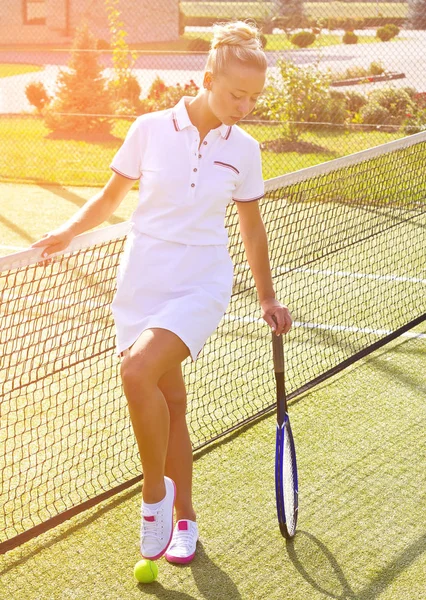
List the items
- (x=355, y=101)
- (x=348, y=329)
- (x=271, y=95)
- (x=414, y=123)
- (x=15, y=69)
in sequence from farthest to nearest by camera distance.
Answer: (x=15, y=69) < (x=355, y=101) < (x=271, y=95) < (x=414, y=123) < (x=348, y=329)

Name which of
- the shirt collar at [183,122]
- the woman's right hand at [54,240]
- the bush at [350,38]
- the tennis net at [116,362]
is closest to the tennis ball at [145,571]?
the tennis net at [116,362]

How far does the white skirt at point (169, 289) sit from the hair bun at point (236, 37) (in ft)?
2.36

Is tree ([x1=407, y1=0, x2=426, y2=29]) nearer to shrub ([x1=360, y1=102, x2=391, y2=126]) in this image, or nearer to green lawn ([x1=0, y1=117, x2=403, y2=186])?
shrub ([x1=360, y1=102, x2=391, y2=126])

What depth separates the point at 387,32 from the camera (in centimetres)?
1773

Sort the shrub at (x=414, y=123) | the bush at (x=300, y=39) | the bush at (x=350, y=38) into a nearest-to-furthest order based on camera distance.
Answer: the shrub at (x=414, y=123), the bush at (x=300, y=39), the bush at (x=350, y=38)

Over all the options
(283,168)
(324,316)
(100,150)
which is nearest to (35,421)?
(324,316)

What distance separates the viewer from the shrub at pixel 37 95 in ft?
57.5

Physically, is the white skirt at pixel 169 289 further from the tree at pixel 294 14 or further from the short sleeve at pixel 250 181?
the tree at pixel 294 14

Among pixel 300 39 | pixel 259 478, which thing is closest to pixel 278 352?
pixel 259 478

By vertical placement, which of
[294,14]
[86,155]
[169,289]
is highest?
[169,289]

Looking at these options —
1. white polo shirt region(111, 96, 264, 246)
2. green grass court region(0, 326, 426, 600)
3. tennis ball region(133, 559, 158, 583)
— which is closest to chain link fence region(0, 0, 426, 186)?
green grass court region(0, 326, 426, 600)

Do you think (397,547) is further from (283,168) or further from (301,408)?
(283,168)

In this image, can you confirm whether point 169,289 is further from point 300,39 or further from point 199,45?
point 199,45

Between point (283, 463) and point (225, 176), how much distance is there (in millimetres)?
1131
